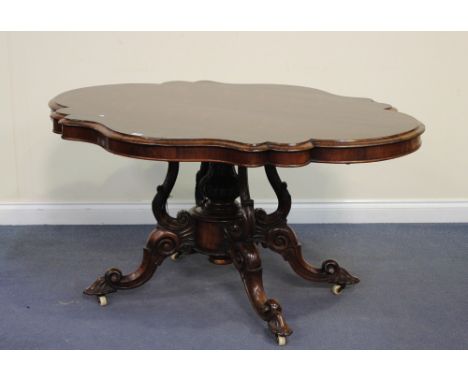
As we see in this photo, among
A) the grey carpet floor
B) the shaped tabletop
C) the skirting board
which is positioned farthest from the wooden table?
the skirting board

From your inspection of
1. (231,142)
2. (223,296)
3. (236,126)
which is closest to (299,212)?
(223,296)

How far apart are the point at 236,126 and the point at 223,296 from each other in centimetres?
89

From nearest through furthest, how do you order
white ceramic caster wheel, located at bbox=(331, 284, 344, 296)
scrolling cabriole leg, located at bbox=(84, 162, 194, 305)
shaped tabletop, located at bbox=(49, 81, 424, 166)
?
shaped tabletop, located at bbox=(49, 81, 424, 166) < scrolling cabriole leg, located at bbox=(84, 162, 194, 305) < white ceramic caster wheel, located at bbox=(331, 284, 344, 296)

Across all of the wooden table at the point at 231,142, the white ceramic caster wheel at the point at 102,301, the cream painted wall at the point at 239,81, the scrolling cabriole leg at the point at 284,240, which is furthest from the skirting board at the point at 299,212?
the white ceramic caster wheel at the point at 102,301

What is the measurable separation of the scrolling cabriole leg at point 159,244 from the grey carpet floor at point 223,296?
69 mm

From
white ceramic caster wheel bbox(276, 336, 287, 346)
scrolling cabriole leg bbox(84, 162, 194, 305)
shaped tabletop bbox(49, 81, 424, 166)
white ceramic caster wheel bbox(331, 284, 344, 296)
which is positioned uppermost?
shaped tabletop bbox(49, 81, 424, 166)

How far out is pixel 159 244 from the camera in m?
2.72

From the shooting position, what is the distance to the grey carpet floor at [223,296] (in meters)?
2.51

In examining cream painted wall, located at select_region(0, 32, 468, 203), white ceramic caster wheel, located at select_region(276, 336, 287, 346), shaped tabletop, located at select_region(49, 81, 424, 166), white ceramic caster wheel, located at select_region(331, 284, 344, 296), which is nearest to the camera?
shaped tabletop, located at select_region(49, 81, 424, 166)

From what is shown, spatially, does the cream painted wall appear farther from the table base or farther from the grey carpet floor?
the table base

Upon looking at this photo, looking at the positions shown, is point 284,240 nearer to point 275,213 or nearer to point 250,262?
point 275,213

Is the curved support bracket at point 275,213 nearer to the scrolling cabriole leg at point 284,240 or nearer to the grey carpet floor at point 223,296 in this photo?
the scrolling cabriole leg at point 284,240

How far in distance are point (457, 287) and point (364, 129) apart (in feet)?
3.66

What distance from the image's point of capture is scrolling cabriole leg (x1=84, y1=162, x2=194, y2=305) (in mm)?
2725
